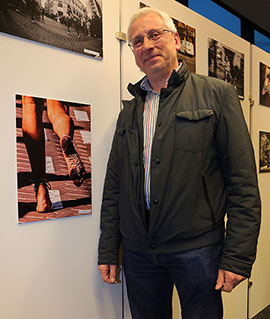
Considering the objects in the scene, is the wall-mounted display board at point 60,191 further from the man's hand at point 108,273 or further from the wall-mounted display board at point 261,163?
the wall-mounted display board at point 261,163

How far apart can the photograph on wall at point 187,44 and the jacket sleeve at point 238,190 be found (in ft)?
2.17

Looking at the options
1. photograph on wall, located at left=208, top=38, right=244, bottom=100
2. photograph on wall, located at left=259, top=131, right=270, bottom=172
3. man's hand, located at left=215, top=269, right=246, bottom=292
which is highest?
photograph on wall, located at left=208, top=38, right=244, bottom=100

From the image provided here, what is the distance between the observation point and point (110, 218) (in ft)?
4.67

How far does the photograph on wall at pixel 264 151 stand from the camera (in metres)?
2.54

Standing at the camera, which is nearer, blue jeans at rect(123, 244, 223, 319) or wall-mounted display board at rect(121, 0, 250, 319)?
blue jeans at rect(123, 244, 223, 319)

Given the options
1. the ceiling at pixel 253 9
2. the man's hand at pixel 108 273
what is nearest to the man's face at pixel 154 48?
the man's hand at pixel 108 273

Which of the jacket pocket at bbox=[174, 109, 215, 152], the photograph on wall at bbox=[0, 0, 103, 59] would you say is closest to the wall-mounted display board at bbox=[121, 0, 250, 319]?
the photograph on wall at bbox=[0, 0, 103, 59]

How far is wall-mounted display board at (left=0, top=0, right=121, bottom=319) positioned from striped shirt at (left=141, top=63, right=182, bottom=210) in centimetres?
18

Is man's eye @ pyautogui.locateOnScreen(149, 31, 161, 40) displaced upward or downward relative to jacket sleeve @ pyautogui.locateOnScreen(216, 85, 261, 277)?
upward

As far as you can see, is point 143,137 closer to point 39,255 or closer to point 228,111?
point 228,111

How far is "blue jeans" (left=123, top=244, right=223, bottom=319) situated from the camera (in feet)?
4.03

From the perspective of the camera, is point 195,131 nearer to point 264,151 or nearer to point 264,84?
point 264,151

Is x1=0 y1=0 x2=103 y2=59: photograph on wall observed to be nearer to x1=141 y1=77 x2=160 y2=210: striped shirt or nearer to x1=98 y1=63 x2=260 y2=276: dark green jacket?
x1=141 y1=77 x2=160 y2=210: striped shirt

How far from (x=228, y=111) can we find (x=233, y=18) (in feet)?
7.05
